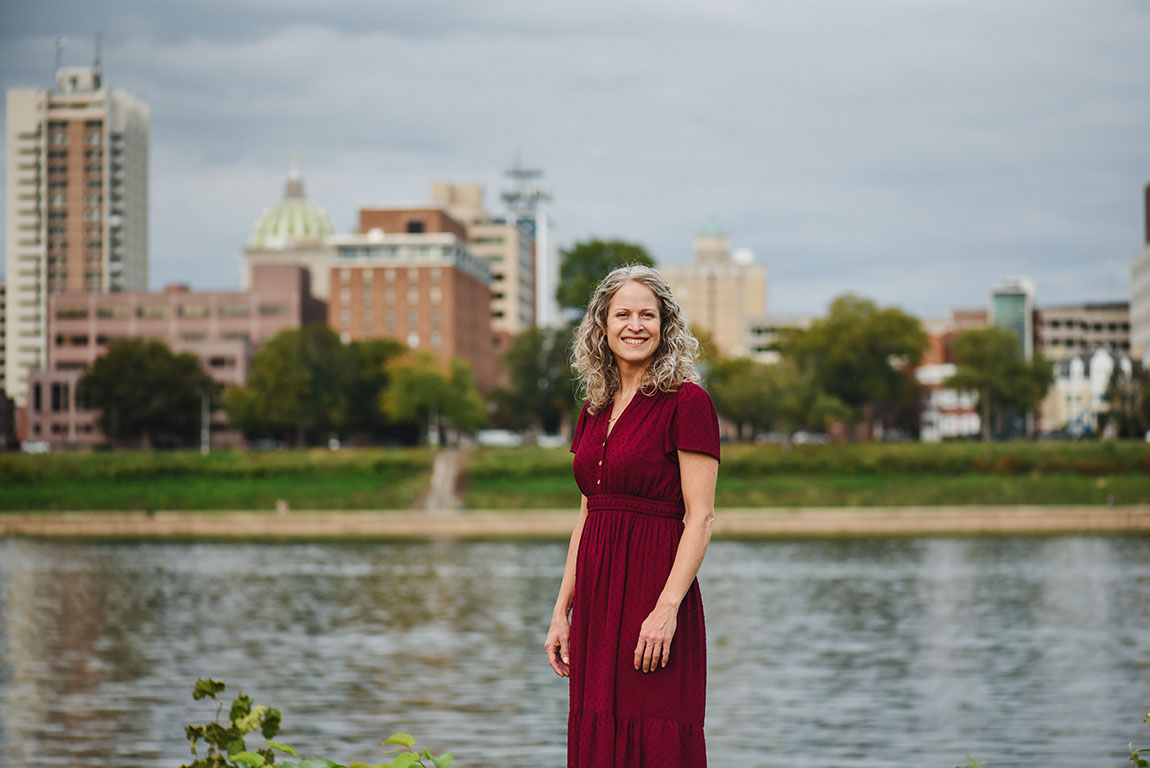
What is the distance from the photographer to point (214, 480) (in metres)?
67.1

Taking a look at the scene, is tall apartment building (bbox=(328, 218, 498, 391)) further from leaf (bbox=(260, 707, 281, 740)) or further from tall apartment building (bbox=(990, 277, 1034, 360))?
leaf (bbox=(260, 707, 281, 740))

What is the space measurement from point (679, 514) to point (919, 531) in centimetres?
5315

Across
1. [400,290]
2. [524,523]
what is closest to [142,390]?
[400,290]

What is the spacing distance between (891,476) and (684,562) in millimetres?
62790

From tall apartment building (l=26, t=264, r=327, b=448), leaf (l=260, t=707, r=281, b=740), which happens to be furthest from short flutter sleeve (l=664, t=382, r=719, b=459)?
tall apartment building (l=26, t=264, r=327, b=448)

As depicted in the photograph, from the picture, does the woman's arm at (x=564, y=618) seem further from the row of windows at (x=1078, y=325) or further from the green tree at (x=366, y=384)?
the row of windows at (x=1078, y=325)

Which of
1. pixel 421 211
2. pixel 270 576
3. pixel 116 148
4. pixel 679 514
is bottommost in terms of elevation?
pixel 270 576

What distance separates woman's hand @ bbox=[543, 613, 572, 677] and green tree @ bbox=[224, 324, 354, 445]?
293 ft

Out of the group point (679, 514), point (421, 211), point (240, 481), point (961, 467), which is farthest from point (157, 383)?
point (679, 514)

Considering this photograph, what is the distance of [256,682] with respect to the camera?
71.4 ft

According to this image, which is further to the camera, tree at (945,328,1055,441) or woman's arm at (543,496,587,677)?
tree at (945,328,1055,441)

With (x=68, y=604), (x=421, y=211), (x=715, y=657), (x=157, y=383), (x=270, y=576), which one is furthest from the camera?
(x=421, y=211)

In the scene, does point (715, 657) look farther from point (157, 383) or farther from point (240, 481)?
point (157, 383)

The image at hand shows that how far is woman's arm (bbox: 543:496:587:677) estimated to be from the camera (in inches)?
222
